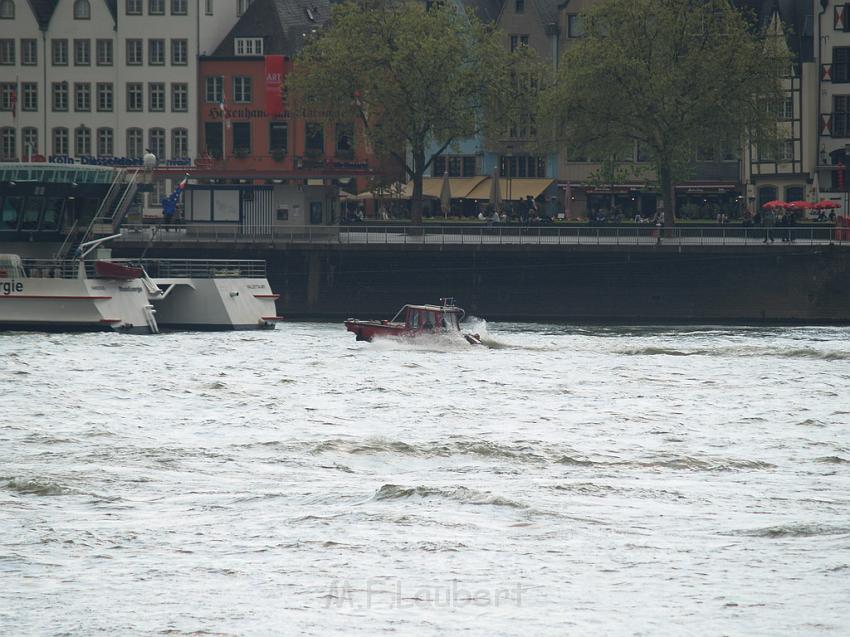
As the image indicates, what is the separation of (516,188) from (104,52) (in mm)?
25782

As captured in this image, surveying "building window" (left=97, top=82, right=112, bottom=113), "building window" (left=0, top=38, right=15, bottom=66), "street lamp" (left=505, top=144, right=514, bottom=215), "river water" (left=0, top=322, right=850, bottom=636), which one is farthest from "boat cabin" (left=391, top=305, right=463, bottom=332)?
"building window" (left=0, top=38, right=15, bottom=66)

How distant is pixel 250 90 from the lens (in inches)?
3915

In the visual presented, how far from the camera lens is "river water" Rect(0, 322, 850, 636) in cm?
2567

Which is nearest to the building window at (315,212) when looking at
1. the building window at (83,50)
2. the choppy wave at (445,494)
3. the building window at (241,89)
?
the building window at (241,89)

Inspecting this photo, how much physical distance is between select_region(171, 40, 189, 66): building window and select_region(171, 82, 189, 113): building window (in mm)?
1135

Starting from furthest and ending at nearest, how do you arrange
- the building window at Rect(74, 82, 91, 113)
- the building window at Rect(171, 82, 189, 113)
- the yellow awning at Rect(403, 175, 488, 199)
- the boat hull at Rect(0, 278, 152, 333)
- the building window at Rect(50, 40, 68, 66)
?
the yellow awning at Rect(403, 175, 488, 199)
the building window at Rect(50, 40, 68, 66)
the building window at Rect(74, 82, 91, 113)
the building window at Rect(171, 82, 189, 113)
the boat hull at Rect(0, 278, 152, 333)

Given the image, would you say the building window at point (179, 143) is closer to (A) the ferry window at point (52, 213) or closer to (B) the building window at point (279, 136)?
(B) the building window at point (279, 136)

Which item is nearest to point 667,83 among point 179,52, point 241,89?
point 241,89

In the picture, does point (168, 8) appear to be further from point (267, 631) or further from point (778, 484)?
point (267, 631)

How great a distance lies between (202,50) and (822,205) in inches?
1347

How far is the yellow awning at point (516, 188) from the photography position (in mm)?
111188

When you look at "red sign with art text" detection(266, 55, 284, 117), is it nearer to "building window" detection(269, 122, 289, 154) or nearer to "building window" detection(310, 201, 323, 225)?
"building window" detection(269, 122, 289, 154)

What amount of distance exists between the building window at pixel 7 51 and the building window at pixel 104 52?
467 cm

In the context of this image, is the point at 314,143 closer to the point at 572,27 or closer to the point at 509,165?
the point at 509,165
